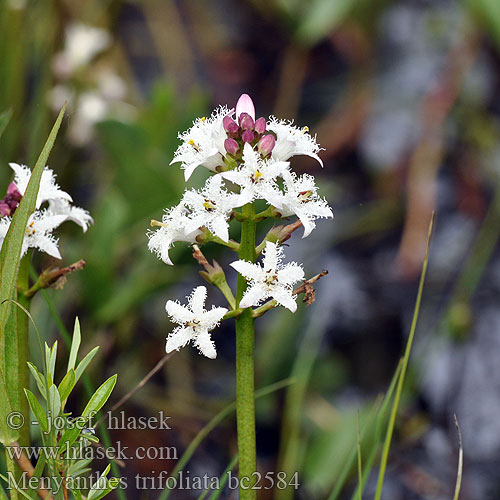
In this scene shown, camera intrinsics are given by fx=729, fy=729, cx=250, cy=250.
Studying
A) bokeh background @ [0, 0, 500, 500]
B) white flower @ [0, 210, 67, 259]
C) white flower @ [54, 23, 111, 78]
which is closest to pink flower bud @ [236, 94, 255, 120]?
white flower @ [0, 210, 67, 259]

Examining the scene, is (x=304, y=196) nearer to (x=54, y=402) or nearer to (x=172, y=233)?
(x=172, y=233)

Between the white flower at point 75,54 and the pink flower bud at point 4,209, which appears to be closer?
the pink flower bud at point 4,209

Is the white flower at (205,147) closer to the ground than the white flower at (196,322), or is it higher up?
higher up

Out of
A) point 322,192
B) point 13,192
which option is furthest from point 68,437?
point 322,192

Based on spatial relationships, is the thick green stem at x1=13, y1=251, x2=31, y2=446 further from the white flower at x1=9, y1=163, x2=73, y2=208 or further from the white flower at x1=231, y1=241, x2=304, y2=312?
the white flower at x1=231, y1=241, x2=304, y2=312

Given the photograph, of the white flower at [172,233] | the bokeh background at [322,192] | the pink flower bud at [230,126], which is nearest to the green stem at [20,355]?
the white flower at [172,233]

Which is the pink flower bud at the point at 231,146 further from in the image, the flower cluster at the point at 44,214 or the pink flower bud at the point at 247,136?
the flower cluster at the point at 44,214
